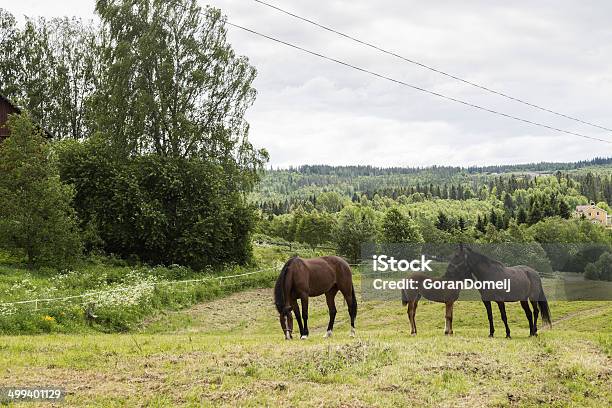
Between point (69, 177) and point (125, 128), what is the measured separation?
4.74 metres

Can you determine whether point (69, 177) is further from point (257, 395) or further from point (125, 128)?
point (257, 395)

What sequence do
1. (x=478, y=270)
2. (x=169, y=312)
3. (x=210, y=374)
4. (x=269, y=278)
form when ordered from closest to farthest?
(x=210, y=374)
(x=478, y=270)
(x=169, y=312)
(x=269, y=278)

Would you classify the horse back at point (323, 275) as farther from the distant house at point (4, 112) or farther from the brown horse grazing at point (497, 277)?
the distant house at point (4, 112)

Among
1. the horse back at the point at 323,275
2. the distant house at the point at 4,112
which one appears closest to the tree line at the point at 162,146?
the distant house at the point at 4,112

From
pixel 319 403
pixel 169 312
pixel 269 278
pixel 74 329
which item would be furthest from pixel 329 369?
pixel 269 278

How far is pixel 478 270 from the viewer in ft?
54.9

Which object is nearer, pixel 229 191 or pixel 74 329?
pixel 74 329

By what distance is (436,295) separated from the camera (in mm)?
17938

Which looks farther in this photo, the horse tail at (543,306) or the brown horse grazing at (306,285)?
the horse tail at (543,306)

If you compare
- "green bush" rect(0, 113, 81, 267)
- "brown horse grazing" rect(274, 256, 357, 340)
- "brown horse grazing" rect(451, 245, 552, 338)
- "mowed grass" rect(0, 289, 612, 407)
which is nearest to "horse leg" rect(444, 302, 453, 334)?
"brown horse grazing" rect(451, 245, 552, 338)

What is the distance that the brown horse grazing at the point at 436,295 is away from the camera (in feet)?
56.2

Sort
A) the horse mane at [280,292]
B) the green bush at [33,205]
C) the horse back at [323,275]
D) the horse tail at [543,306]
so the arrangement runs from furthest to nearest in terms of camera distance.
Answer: the green bush at [33,205] < the horse tail at [543,306] < the horse back at [323,275] < the horse mane at [280,292]

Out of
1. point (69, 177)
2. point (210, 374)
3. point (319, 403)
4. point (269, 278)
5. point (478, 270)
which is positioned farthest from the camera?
point (269, 278)

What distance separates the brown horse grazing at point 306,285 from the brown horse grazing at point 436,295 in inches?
73.7
